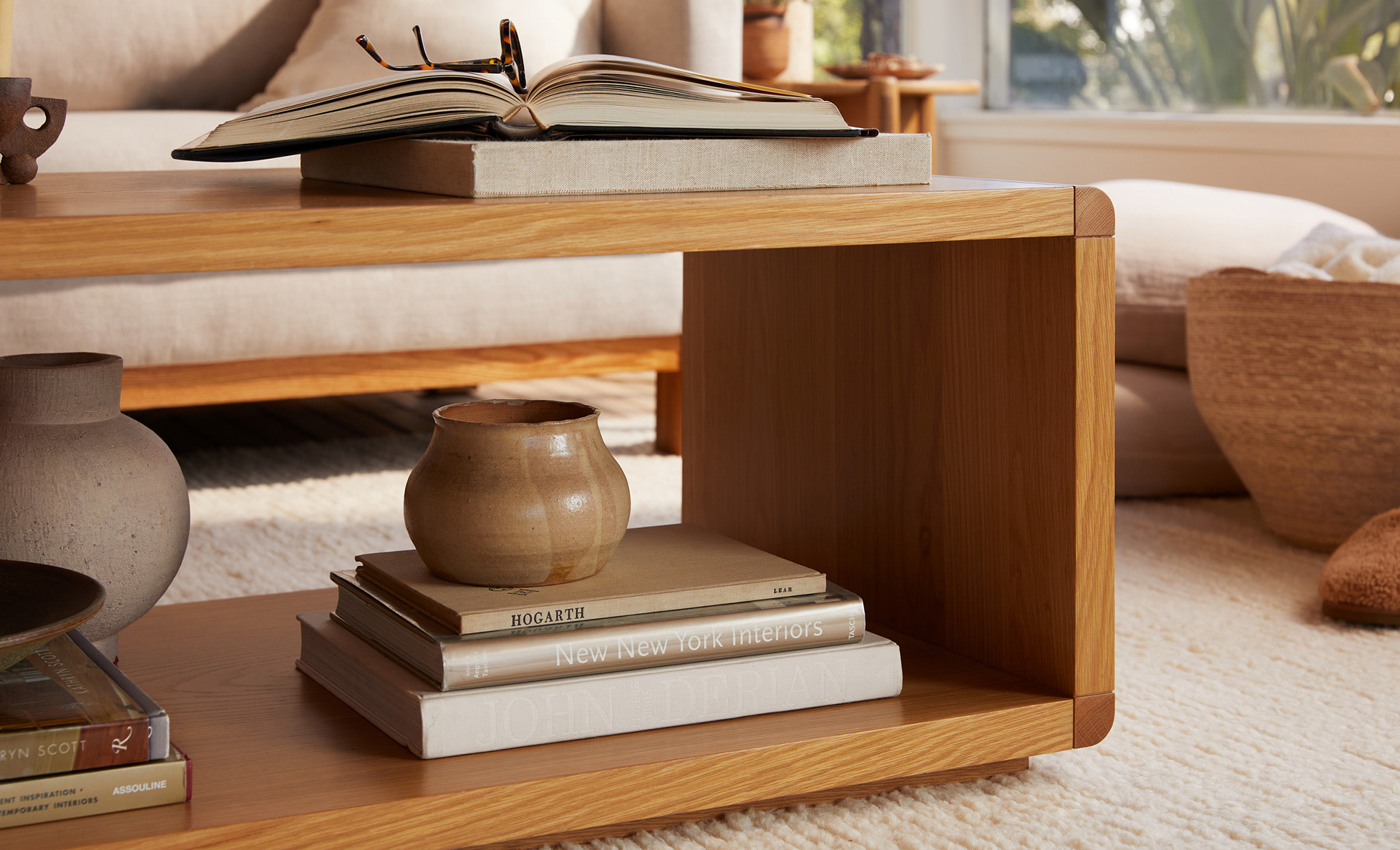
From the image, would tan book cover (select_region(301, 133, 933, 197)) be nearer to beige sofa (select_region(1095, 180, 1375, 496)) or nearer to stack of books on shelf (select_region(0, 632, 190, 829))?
stack of books on shelf (select_region(0, 632, 190, 829))

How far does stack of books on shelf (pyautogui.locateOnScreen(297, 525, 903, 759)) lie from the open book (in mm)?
268

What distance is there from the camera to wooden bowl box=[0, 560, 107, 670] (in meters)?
0.71

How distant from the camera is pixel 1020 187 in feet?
2.78

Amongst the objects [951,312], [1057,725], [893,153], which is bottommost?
[1057,725]

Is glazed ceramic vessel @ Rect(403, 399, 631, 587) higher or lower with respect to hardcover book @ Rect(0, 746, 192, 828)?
higher

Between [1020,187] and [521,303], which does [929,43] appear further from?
[1020,187]

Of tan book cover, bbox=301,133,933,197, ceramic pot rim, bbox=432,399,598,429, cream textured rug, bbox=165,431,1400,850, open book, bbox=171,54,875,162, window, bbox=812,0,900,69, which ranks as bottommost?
cream textured rug, bbox=165,431,1400,850

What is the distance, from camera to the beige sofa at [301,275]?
5.57ft

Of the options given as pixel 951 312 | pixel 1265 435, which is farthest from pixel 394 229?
pixel 1265 435

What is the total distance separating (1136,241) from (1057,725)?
3.70 feet

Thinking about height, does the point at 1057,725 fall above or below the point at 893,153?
below

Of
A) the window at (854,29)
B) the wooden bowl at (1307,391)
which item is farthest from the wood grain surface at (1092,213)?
the window at (854,29)

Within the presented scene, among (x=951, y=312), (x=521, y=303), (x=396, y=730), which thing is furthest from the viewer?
(x=521, y=303)

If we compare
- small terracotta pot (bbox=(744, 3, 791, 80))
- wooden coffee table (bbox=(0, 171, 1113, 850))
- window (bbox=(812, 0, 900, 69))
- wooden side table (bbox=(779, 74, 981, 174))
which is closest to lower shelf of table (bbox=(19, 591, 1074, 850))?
wooden coffee table (bbox=(0, 171, 1113, 850))
